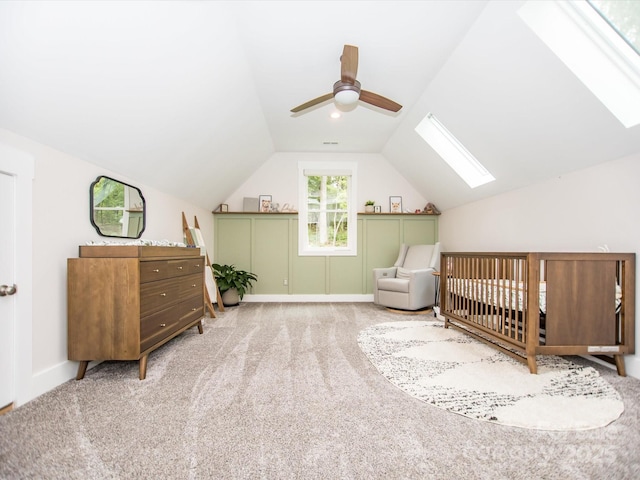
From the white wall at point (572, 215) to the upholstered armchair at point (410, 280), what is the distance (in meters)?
0.75

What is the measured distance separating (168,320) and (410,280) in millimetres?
3086

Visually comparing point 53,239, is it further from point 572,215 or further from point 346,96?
point 572,215

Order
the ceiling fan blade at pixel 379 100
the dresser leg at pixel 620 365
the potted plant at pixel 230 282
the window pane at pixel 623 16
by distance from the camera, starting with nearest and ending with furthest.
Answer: the window pane at pixel 623 16 < the dresser leg at pixel 620 365 < the ceiling fan blade at pixel 379 100 < the potted plant at pixel 230 282

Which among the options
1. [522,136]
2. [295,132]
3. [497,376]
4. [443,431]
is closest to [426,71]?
[522,136]

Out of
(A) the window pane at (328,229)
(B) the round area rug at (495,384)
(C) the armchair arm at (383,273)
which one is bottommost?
(B) the round area rug at (495,384)

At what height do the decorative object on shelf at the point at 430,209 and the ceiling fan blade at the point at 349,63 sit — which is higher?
the ceiling fan blade at the point at 349,63

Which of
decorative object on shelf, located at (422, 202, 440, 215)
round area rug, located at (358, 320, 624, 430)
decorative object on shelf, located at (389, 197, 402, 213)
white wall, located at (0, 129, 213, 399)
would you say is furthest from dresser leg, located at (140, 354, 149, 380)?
decorative object on shelf, located at (422, 202, 440, 215)

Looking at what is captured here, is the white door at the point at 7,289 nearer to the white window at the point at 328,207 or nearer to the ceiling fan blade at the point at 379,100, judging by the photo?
the ceiling fan blade at the point at 379,100

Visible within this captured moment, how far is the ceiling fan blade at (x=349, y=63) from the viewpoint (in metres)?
2.07

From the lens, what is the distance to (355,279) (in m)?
5.18

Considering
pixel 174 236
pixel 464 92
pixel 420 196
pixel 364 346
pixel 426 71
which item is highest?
pixel 426 71

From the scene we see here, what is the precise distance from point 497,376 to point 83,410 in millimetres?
2611

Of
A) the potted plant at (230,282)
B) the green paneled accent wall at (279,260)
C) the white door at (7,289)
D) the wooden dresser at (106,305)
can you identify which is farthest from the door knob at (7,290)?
the green paneled accent wall at (279,260)

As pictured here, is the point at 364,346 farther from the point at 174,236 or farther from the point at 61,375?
the point at 174,236
